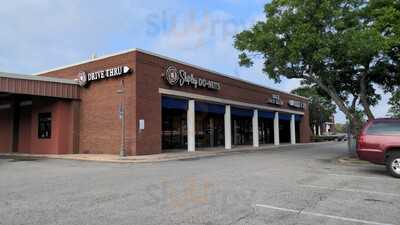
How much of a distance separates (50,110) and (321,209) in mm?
23152

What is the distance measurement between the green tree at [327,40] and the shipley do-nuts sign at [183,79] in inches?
217

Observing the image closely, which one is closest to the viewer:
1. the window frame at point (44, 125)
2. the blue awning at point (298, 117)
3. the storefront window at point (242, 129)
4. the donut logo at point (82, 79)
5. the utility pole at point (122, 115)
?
the utility pole at point (122, 115)

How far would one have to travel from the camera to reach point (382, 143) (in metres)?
12.7

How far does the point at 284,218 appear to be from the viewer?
6621mm

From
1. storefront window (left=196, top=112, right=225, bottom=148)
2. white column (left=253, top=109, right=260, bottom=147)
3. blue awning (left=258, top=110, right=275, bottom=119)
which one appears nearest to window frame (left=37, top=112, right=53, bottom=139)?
storefront window (left=196, top=112, right=225, bottom=148)

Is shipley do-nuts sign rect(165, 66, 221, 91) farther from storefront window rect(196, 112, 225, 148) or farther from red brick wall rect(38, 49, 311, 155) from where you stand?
storefront window rect(196, 112, 225, 148)

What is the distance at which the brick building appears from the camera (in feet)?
76.4

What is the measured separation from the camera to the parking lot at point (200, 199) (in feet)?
21.7

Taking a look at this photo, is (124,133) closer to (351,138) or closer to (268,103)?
(351,138)

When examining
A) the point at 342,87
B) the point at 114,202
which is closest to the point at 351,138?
the point at 342,87

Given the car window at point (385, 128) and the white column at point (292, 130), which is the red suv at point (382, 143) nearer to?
the car window at point (385, 128)

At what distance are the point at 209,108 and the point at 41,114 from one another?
1252 centimetres

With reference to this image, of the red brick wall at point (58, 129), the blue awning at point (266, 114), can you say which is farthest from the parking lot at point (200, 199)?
the blue awning at point (266, 114)

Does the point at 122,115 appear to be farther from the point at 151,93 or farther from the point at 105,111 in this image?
the point at 105,111
